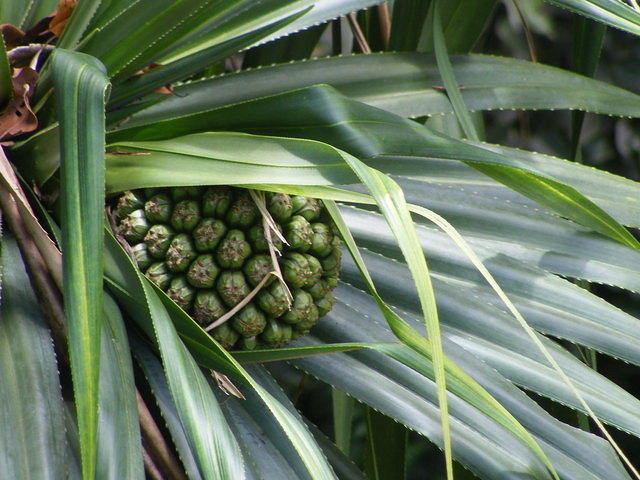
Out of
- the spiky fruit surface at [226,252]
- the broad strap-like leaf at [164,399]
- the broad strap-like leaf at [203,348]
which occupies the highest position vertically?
the spiky fruit surface at [226,252]

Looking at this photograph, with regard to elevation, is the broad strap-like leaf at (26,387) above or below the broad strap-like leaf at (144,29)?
below

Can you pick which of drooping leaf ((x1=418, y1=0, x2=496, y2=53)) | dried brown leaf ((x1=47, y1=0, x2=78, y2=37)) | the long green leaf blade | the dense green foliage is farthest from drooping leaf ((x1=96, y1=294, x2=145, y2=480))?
drooping leaf ((x1=418, y1=0, x2=496, y2=53))

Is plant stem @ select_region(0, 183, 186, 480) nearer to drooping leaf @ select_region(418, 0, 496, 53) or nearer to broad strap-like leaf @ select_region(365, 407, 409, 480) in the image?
broad strap-like leaf @ select_region(365, 407, 409, 480)

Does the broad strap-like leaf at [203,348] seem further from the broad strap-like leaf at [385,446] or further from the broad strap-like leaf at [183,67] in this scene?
the broad strap-like leaf at [385,446]

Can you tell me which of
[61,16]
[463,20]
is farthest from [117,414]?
[463,20]

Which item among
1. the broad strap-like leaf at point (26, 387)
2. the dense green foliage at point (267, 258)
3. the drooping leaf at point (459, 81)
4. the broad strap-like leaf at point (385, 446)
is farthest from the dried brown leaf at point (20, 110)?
the broad strap-like leaf at point (385, 446)

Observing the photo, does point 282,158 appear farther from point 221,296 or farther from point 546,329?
point 546,329

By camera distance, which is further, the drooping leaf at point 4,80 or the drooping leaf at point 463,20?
the drooping leaf at point 463,20

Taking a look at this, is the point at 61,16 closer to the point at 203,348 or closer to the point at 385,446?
the point at 203,348
